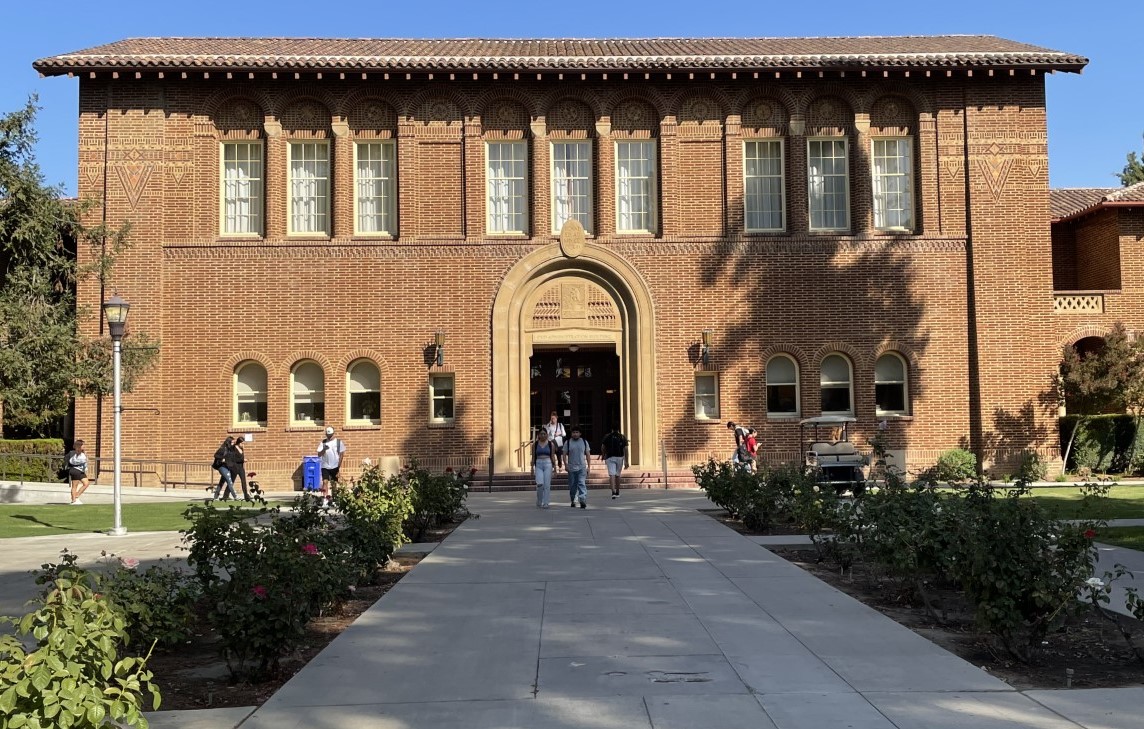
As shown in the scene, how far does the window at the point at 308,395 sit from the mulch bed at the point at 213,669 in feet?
56.3

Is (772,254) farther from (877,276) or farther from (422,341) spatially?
(422,341)

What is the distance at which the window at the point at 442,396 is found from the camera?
2636cm

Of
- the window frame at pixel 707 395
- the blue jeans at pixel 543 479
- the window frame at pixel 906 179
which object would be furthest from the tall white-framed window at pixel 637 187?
the blue jeans at pixel 543 479

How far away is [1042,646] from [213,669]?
→ 616 cm

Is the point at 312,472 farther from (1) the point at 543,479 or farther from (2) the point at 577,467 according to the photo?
(2) the point at 577,467

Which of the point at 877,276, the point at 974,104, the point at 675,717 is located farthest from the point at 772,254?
the point at 675,717

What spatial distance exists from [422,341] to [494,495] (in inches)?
194

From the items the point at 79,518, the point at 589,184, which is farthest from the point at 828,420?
the point at 79,518

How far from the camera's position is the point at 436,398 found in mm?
26406

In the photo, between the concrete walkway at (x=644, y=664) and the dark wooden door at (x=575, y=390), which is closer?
the concrete walkway at (x=644, y=664)

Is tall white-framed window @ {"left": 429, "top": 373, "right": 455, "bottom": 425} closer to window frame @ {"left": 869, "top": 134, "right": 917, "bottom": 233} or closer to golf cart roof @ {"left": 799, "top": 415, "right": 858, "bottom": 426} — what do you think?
golf cart roof @ {"left": 799, "top": 415, "right": 858, "bottom": 426}

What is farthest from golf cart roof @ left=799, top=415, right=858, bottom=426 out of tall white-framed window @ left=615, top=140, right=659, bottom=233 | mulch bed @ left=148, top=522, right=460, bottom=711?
mulch bed @ left=148, top=522, right=460, bottom=711

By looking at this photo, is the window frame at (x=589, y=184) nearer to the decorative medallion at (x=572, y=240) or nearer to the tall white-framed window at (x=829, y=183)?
the decorative medallion at (x=572, y=240)

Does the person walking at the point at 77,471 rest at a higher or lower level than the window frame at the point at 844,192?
lower
